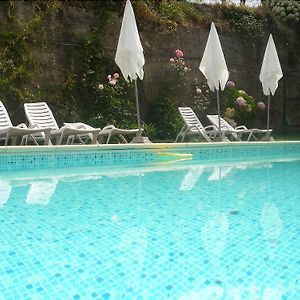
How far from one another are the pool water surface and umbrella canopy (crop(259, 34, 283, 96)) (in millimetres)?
4752

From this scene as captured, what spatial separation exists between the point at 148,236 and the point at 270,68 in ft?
24.0

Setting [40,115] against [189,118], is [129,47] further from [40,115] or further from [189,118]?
[189,118]

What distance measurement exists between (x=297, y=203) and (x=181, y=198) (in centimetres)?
110

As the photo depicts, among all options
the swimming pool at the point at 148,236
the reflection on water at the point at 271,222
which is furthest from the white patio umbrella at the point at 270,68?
the reflection on water at the point at 271,222

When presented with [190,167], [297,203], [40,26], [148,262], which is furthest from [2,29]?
[148,262]

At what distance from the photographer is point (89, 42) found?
392 inches

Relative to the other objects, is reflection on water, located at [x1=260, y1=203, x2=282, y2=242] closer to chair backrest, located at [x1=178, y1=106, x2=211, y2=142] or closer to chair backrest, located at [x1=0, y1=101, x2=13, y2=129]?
chair backrest, located at [x1=0, y1=101, x2=13, y2=129]

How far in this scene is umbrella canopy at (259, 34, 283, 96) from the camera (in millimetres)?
9133

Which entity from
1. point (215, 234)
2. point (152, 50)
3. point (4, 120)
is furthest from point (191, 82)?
point (215, 234)

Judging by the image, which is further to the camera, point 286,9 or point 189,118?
point 286,9

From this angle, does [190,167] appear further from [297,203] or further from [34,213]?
[34,213]

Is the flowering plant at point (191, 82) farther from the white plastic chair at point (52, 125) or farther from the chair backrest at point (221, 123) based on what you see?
the white plastic chair at point (52, 125)

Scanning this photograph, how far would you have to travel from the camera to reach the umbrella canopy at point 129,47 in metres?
7.38

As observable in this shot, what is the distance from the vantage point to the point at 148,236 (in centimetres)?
280
